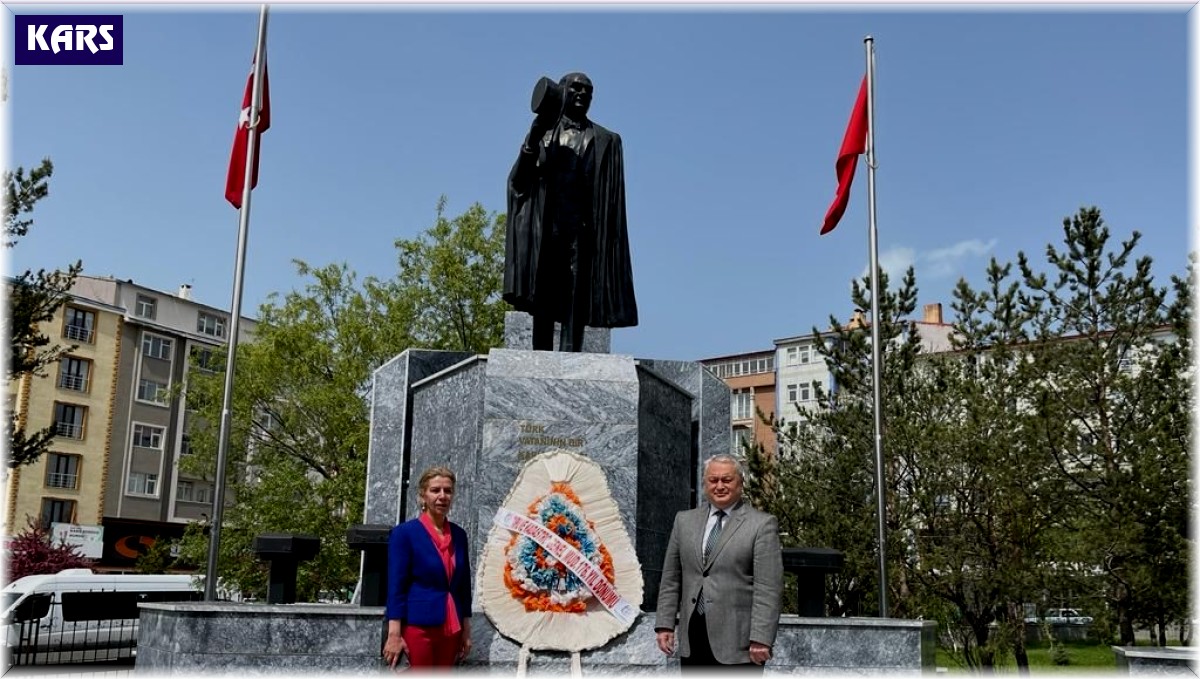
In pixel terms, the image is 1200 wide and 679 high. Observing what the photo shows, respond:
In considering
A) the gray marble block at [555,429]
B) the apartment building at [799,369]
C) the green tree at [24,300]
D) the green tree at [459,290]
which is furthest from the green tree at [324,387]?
the apartment building at [799,369]

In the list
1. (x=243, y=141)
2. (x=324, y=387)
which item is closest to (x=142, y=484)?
(x=324, y=387)

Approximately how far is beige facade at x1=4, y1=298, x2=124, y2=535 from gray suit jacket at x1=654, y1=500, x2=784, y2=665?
4029cm

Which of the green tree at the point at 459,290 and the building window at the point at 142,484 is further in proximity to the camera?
the building window at the point at 142,484

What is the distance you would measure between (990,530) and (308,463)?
15378 mm

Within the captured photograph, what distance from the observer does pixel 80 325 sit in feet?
138

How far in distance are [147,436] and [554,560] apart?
135 feet

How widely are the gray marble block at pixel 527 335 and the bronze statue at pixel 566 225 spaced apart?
496mm

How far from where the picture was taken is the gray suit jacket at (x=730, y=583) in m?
4.57

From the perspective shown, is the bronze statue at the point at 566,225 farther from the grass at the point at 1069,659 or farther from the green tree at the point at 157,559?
the green tree at the point at 157,559

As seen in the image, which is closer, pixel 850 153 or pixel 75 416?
pixel 850 153

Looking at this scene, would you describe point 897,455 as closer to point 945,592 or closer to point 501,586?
point 945,592

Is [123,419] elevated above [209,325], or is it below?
below

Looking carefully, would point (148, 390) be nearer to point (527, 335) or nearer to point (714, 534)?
point (527, 335)

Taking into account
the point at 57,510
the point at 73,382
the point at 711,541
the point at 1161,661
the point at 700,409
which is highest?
the point at 73,382
